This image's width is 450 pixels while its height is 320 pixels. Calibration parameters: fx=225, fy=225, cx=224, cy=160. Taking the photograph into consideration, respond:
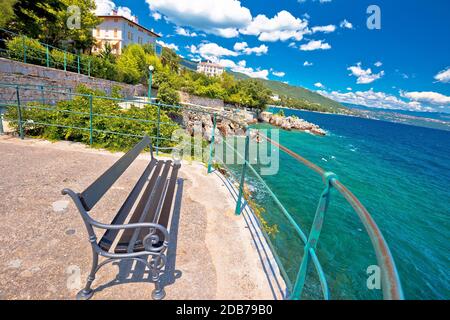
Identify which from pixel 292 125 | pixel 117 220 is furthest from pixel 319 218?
pixel 292 125

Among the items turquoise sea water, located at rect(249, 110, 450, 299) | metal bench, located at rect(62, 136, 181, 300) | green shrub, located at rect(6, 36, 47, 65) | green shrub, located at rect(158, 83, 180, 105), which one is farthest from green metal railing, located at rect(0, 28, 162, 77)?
turquoise sea water, located at rect(249, 110, 450, 299)

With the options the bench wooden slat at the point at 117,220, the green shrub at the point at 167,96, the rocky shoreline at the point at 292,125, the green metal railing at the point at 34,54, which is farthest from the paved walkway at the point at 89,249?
the rocky shoreline at the point at 292,125

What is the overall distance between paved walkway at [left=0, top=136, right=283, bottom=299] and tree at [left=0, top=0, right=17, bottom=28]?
22175 millimetres

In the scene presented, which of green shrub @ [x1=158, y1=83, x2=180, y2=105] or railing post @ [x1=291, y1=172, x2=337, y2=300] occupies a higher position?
green shrub @ [x1=158, y1=83, x2=180, y2=105]

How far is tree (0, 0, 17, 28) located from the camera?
1792 cm

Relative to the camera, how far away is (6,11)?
68.7 feet

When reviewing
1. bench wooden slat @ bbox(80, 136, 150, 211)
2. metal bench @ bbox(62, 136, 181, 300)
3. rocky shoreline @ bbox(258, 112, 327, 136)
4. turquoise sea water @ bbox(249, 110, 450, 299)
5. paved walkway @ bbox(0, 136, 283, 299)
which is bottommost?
turquoise sea water @ bbox(249, 110, 450, 299)

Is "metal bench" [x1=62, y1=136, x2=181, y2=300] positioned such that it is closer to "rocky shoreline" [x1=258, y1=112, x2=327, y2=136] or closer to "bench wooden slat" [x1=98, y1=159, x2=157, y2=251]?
"bench wooden slat" [x1=98, y1=159, x2=157, y2=251]

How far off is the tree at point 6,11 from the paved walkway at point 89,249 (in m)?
22.2

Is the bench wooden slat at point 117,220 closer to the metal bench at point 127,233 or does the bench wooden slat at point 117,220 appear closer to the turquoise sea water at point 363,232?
the metal bench at point 127,233

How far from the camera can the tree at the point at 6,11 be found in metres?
17.9

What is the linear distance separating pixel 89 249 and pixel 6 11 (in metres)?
30.4

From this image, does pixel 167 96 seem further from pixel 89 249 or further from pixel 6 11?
pixel 89 249

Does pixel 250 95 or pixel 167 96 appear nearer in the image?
pixel 167 96
